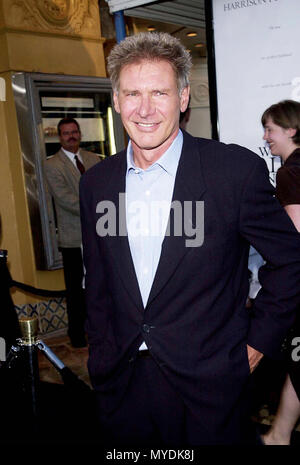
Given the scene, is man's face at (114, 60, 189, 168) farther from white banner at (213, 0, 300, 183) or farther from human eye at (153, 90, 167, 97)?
white banner at (213, 0, 300, 183)

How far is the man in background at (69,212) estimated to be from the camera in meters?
4.69

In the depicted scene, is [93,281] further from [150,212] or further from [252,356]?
[252,356]

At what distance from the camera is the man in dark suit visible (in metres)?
1.53

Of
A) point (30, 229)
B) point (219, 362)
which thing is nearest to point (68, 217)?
point (30, 229)

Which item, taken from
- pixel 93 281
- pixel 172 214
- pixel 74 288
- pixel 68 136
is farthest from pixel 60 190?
pixel 172 214

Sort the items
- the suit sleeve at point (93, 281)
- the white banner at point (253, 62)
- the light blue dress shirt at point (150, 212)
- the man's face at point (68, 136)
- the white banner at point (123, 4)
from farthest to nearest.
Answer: the man's face at point (68, 136) < the white banner at point (123, 4) < the white banner at point (253, 62) < the suit sleeve at point (93, 281) < the light blue dress shirt at point (150, 212)

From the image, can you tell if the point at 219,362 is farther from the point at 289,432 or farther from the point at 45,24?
the point at 45,24

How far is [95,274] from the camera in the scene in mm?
1820

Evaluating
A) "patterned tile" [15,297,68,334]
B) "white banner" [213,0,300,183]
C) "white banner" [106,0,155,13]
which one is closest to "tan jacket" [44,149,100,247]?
"patterned tile" [15,297,68,334]

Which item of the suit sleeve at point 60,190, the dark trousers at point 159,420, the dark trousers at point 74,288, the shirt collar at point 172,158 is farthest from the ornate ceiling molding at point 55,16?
the dark trousers at point 159,420

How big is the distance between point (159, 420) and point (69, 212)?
132 inches

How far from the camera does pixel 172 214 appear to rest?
1572 mm

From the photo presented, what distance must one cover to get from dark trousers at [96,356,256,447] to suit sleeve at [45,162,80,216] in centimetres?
318

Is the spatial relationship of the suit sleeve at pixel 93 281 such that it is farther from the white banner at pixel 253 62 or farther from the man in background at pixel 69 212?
the man in background at pixel 69 212
